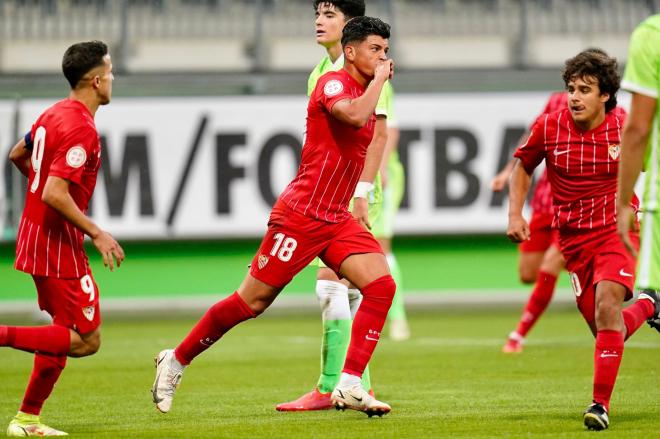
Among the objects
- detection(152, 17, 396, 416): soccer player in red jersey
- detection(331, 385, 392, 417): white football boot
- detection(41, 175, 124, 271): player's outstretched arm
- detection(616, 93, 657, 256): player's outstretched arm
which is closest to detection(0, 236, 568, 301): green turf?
detection(152, 17, 396, 416): soccer player in red jersey

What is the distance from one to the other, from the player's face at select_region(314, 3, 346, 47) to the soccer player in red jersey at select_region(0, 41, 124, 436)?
1.51 m

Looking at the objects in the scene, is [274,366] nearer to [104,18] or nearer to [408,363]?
[408,363]

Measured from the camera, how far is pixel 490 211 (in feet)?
50.2

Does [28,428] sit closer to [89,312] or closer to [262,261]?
[89,312]

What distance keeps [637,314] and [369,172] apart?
173 cm

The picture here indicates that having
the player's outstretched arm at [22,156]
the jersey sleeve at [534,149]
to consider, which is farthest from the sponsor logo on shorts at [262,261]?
the jersey sleeve at [534,149]

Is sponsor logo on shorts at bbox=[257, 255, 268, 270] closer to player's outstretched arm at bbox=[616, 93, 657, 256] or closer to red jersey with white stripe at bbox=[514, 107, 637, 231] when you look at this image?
red jersey with white stripe at bbox=[514, 107, 637, 231]

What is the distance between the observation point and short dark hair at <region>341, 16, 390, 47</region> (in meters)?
6.42

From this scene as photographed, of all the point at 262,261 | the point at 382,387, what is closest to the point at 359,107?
the point at 262,261

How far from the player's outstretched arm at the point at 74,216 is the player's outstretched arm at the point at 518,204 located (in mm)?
2046

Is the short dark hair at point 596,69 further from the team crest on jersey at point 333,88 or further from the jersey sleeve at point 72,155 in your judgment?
the jersey sleeve at point 72,155

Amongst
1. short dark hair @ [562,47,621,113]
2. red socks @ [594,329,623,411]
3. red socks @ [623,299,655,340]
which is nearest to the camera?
red socks @ [594,329,623,411]

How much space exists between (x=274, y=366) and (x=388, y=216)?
243cm

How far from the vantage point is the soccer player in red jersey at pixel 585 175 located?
6531 millimetres
